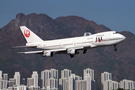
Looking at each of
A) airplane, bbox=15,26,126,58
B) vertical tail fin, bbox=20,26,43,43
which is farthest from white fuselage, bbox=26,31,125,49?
vertical tail fin, bbox=20,26,43,43

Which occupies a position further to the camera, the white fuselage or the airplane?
the airplane

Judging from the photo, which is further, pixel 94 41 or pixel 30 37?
pixel 30 37

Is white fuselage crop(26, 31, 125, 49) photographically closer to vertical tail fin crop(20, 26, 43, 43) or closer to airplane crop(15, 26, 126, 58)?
airplane crop(15, 26, 126, 58)

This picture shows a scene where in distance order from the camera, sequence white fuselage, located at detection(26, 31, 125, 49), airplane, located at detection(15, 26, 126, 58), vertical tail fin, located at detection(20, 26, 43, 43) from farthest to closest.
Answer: vertical tail fin, located at detection(20, 26, 43, 43), airplane, located at detection(15, 26, 126, 58), white fuselage, located at detection(26, 31, 125, 49)

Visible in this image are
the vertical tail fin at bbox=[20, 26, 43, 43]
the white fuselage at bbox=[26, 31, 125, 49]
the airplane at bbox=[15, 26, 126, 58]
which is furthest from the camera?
the vertical tail fin at bbox=[20, 26, 43, 43]

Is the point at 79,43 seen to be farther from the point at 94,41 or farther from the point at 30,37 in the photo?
the point at 30,37

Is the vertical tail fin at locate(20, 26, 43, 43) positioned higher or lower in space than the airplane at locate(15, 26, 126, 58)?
higher

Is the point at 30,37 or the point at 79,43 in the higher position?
the point at 30,37

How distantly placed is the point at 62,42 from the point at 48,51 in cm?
475

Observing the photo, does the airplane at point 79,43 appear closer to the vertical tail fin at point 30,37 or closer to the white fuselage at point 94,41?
the white fuselage at point 94,41

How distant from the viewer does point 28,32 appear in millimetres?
131500

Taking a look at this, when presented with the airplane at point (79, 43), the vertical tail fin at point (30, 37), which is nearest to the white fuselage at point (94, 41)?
the airplane at point (79, 43)

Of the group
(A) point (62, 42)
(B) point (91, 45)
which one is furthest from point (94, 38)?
(A) point (62, 42)

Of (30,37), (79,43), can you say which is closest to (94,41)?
(79,43)
